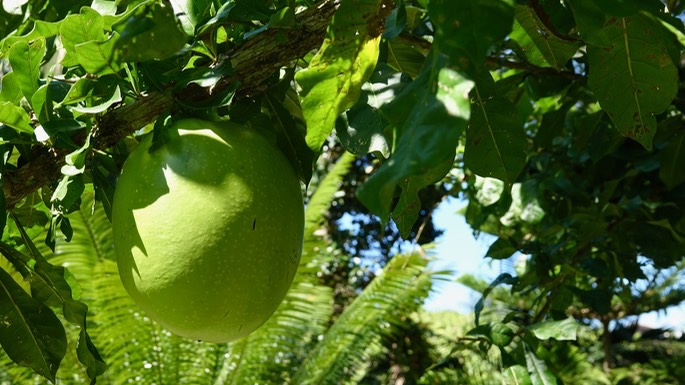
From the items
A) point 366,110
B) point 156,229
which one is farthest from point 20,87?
point 366,110

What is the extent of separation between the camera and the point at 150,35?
1.71 ft

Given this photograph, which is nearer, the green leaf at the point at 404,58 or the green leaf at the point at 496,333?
the green leaf at the point at 404,58

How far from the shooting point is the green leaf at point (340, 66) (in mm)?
526

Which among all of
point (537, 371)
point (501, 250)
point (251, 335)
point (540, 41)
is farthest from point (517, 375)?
point (251, 335)

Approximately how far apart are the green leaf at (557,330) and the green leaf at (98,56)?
76 cm

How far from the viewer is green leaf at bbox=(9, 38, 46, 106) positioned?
65 centimetres

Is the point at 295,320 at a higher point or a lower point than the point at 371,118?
higher

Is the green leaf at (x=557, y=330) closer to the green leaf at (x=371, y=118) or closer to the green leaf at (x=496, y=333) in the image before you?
the green leaf at (x=496, y=333)

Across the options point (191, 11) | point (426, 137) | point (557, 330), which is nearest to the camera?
point (426, 137)

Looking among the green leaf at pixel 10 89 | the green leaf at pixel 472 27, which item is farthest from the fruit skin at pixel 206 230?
the green leaf at pixel 472 27

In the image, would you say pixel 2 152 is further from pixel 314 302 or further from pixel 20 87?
pixel 314 302

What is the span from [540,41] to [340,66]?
0.98 feet

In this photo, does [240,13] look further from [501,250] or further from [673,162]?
[673,162]

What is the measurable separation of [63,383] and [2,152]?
124 inches
